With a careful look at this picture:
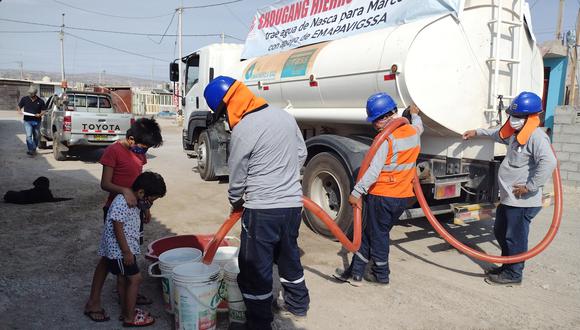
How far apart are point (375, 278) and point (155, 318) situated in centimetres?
206

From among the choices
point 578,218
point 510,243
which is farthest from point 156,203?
point 578,218

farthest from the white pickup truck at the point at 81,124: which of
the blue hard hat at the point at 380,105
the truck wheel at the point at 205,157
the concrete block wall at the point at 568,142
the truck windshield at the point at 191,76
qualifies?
the concrete block wall at the point at 568,142

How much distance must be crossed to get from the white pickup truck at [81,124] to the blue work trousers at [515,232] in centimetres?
921

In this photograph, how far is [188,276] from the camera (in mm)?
2967

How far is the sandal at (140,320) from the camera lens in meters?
3.26

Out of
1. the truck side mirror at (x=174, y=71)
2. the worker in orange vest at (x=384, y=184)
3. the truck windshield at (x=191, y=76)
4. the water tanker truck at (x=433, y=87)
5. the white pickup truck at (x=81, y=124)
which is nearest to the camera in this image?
the worker in orange vest at (x=384, y=184)

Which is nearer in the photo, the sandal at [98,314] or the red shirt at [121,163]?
the sandal at [98,314]

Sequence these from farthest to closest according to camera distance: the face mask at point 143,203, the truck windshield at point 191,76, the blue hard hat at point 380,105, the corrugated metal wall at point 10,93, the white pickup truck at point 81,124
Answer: the corrugated metal wall at point 10,93
the white pickup truck at point 81,124
the truck windshield at point 191,76
the blue hard hat at point 380,105
the face mask at point 143,203

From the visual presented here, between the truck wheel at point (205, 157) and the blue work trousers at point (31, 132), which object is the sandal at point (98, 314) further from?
the blue work trousers at point (31, 132)

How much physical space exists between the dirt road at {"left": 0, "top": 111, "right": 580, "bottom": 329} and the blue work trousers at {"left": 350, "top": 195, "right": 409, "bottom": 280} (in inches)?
8.0

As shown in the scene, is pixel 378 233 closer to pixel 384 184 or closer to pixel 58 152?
pixel 384 184

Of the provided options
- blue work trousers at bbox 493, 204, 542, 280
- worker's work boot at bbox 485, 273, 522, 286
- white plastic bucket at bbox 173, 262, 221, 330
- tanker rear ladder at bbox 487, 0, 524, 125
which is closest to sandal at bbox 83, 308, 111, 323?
white plastic bucket at bbox 173, 262, 221, 330

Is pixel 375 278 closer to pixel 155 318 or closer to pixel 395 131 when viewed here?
pixel 395 131

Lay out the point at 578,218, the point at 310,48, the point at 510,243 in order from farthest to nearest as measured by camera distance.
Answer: the point at 578,218 → the point at 310,48 → the point at 510,243
